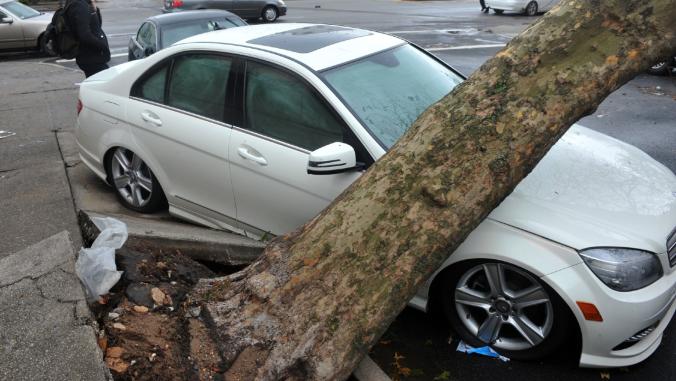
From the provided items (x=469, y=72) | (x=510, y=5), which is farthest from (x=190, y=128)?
(x=510, y=5)

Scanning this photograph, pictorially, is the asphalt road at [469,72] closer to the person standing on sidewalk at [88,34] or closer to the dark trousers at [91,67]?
the person standing on sidewalk at [88,34]

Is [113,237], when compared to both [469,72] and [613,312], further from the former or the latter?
[469,72]

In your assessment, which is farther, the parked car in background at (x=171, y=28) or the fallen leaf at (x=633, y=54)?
the parked car in background at (x=171, y=28)

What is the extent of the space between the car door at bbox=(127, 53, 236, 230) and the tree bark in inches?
61.0

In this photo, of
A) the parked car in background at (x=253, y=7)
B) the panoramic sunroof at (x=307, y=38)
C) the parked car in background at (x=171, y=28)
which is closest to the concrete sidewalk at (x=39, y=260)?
the parked car in background at (x=171, y=28)

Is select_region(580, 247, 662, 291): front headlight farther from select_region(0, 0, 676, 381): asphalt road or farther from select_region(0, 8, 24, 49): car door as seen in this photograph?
select_region(0, 8, 24, 49): car door

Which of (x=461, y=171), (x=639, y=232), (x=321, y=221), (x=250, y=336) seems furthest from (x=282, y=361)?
(x=639, y=232)

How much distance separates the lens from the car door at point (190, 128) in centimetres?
436

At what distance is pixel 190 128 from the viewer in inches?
177

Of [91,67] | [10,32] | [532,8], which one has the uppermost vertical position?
[91,67]

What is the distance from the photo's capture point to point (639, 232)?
3201 mm

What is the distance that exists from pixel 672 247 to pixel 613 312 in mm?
549

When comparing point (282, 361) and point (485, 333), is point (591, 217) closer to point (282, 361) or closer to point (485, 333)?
point (485, 333)

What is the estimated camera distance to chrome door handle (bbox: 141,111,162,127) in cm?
471
